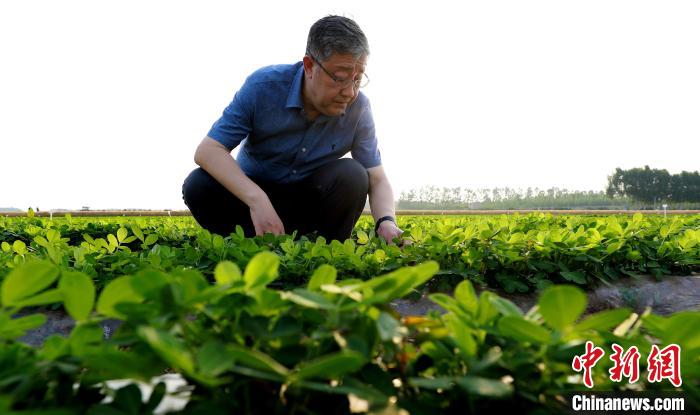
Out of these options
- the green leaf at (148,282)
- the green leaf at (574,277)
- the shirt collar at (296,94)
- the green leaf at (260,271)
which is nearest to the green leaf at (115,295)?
the green leaf at (148,282)

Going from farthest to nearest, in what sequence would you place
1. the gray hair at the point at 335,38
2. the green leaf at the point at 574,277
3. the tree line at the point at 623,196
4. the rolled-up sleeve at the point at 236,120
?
the tree line at the point at 623,196, the rolled-up sleeve at the point at 236,120, the gray hair at the point at 335,38, the green leaf at the point at 574,277

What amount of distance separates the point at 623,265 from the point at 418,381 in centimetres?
251

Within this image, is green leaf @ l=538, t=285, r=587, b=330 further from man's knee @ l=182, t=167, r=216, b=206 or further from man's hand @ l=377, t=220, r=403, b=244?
man's knee @ l=182, t=167, r=216, b=206

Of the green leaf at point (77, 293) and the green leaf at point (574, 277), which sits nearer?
the green leaf at point (77, 293)

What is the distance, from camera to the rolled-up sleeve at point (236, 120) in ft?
10.3

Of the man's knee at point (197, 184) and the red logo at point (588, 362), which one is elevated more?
the man's knee at point (197, 184)

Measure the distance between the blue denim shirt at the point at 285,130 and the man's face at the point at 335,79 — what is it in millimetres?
348

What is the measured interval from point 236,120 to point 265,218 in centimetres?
81

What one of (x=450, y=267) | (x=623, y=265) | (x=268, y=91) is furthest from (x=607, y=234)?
(x=268, y=91)

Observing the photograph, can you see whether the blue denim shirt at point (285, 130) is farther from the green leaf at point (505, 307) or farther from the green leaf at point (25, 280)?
the green leaf at point (505, 307)

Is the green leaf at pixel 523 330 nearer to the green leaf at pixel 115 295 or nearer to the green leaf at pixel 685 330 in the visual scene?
the green leaf at pixel 685 330

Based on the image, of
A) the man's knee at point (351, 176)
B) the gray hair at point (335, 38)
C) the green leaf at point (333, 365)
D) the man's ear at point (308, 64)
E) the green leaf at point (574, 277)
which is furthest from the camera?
the man's knee at point (351, 176)

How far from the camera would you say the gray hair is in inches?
106

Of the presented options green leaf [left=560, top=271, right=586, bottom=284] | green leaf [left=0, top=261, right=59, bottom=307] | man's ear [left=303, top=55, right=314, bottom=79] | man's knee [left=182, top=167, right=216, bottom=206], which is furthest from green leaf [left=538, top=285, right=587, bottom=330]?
man's knee [left=182, top=167, right=216, bottom=206]
